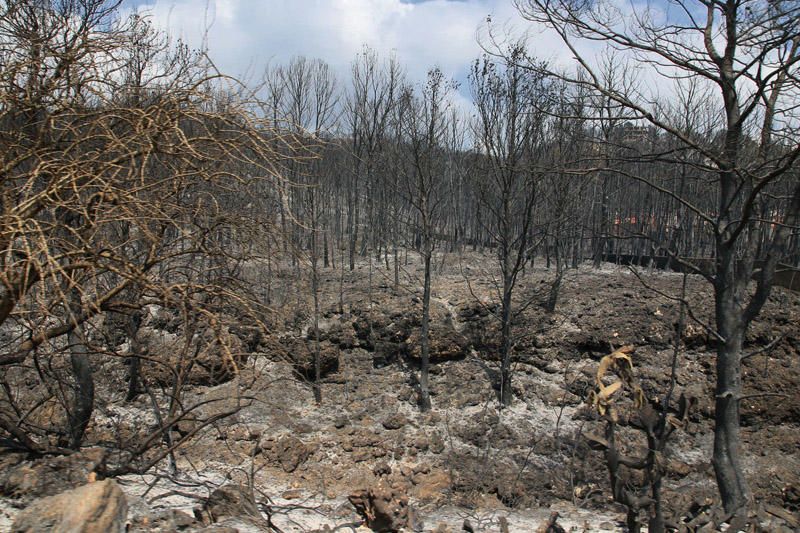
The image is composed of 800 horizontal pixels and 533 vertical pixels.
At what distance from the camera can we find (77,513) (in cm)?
263

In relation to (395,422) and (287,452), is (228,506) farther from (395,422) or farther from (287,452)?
(395,422)

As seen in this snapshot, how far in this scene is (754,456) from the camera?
9516 mm

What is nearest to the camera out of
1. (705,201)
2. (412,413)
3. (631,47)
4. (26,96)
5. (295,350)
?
(26,96)

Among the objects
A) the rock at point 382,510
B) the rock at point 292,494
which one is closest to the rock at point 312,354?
the rock at point 292,494

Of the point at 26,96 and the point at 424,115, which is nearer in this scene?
the point at 26,96

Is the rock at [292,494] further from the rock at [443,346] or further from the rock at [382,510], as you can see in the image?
the rock at [443,346]

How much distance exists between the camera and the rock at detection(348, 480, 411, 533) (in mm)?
4340

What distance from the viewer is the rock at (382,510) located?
171 inches

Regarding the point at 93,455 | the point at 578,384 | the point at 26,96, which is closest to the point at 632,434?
the point at 578,384

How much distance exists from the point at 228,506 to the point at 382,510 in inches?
47.9

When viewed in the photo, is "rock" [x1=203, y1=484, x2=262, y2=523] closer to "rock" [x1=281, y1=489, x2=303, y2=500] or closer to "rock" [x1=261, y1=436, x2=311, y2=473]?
"rock" [x1=281, y1=489, x2=303, y2=500]

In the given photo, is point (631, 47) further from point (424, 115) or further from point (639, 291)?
point (639, 291)

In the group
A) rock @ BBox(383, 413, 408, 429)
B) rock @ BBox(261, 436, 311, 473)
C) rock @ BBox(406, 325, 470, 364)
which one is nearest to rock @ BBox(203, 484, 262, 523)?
rock @ BBox(261, 436, 311, 473)

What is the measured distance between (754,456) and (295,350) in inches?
351
